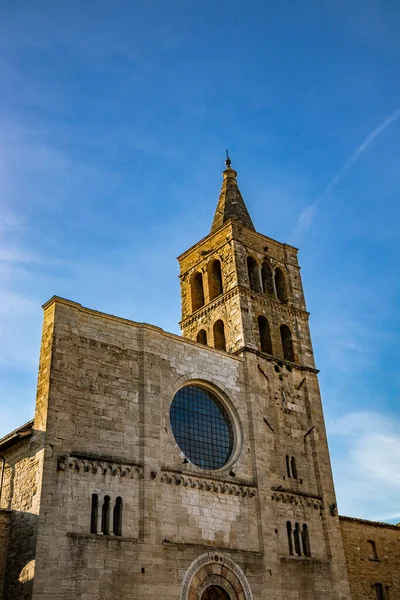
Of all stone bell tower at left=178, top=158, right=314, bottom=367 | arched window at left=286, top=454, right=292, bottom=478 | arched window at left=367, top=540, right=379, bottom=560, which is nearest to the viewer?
arched window at left=286, top=454, right=292, bottom=478

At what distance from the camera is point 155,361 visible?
77.4 ft

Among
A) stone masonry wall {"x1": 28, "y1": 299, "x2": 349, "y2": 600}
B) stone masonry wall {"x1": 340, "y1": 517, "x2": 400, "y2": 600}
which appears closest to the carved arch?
stone masonry wall {"x1": 28, "y1": 299, "x2": 349, "y2": 600}

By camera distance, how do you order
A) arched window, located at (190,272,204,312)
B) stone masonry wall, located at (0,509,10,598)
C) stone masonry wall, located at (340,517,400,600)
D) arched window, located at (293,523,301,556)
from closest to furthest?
1. stone masonry wall, located at (0,509,10,598)
2. arched window, located at (293,523,301,556)
3. stone masonry wall, located at (340,517,400,600)
4. arched window, located at (190,272,204,312)

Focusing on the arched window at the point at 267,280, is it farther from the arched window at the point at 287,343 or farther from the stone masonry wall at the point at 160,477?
the stone masonry wall at the point at 160,477

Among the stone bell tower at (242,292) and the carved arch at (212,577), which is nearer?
the carved arch at (212,577)

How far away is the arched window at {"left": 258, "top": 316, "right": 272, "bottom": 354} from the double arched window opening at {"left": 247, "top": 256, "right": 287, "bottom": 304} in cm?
152

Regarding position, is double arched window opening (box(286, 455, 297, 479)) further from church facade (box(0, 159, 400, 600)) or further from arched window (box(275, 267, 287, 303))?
arched window (box(275, 267, 287, 303))

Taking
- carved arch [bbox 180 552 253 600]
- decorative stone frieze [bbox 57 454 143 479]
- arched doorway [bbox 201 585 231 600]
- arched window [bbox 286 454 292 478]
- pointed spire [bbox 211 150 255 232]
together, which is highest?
pointed spire [bbox 211 150 255 232]

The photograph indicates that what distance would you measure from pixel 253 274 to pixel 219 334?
3.42 meters

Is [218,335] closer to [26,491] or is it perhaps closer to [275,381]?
[275,381]

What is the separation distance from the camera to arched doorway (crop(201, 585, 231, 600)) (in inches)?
831

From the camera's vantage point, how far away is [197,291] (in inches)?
1260

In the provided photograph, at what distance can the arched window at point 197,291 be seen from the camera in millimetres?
31453

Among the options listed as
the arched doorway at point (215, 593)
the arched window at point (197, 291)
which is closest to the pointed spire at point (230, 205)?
the arched window at point (197, 291)
